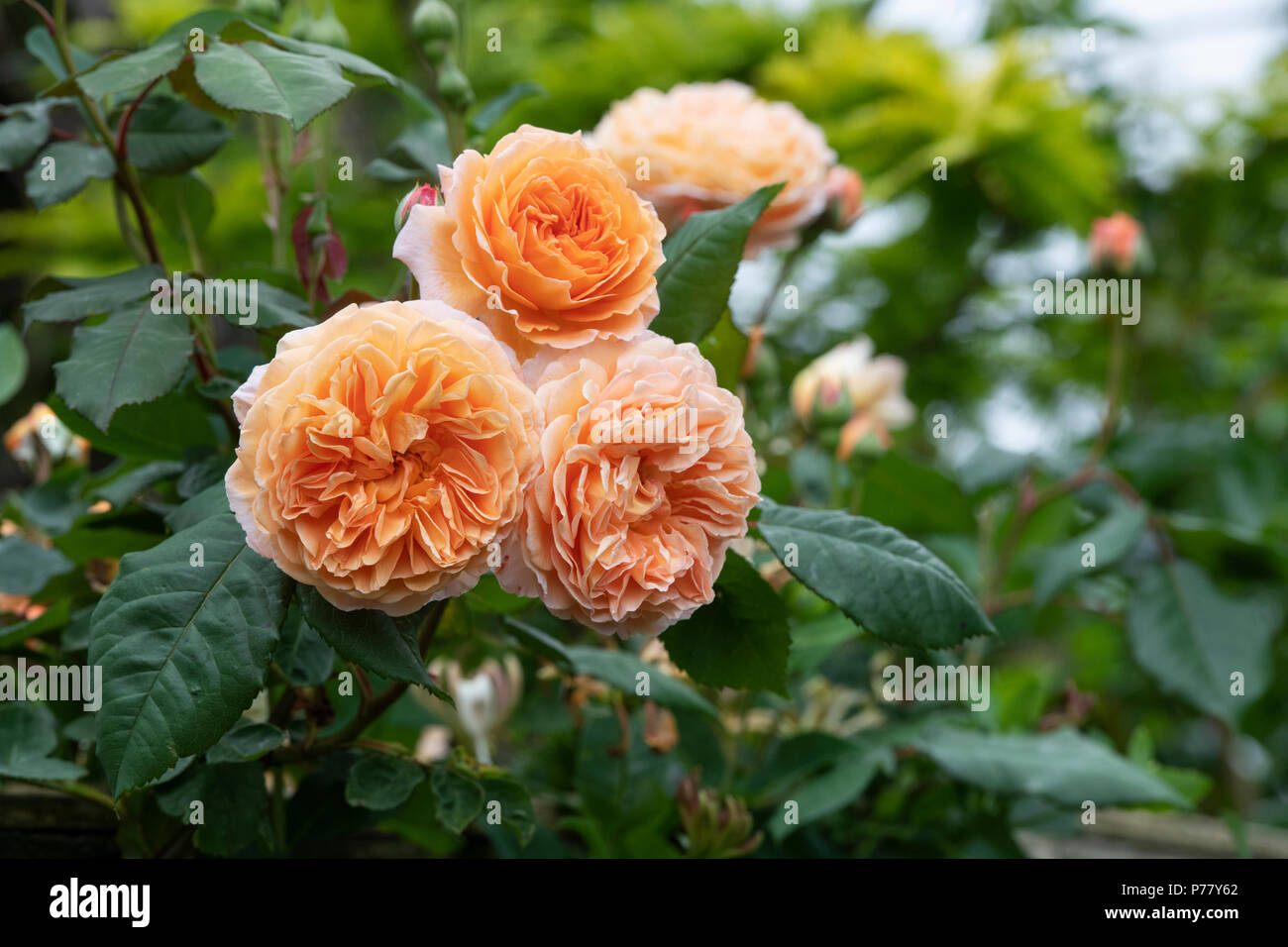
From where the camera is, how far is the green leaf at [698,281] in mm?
475

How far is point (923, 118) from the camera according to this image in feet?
5.16

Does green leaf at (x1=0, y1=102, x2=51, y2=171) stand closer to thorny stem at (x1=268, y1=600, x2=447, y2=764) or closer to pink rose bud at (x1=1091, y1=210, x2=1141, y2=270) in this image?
thorny stem at (x1=268, y1=600, x2=447, y2=764)

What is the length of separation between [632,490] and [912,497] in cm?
43

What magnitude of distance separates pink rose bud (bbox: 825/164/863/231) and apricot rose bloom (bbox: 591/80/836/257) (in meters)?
0.08

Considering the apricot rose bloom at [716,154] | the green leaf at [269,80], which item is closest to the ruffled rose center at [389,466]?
the green leaf at [269,80]

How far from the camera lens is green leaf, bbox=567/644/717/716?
1.86 feet

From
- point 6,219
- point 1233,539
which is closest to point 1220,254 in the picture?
point 1233,539

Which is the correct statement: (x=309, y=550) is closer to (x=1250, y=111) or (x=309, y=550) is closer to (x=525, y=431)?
(x=525, y=431)

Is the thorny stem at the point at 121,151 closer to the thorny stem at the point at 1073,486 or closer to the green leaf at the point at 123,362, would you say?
the green leaf at the point at 123,362

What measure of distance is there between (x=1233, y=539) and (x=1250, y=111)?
1291 millimetres

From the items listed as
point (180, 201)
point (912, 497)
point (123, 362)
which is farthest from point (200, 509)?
point (912, 497)

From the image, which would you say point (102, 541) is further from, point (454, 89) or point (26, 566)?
point (454, 89)

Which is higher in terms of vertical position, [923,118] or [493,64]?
[493,64]

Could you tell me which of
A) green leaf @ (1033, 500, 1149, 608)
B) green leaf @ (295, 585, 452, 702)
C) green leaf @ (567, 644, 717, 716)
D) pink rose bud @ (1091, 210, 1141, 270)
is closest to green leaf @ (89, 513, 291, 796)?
green leaf @ (295, 585, 452, 702)
